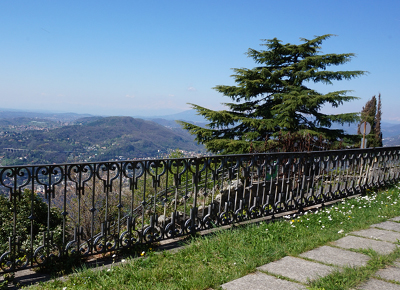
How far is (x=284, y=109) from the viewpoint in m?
19.8

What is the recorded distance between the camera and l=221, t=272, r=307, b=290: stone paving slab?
2.54 metres

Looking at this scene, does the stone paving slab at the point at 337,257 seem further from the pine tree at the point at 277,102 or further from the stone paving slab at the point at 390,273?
the pine tree at the point at 277,102

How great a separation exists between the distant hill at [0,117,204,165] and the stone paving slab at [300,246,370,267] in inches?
1964

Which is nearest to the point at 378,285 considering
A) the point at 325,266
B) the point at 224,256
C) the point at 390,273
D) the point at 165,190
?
the point at 390,273

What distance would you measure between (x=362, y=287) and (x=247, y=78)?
67.1ft

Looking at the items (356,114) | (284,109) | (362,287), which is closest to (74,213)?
(362,287)

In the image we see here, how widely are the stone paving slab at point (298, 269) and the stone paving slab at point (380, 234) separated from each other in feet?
4.42

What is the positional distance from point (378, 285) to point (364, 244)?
1.17 m

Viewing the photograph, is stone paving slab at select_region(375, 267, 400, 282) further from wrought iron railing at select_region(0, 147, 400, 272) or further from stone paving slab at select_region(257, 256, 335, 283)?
wrought iron railing at select_region(0, 147, 400, 272)

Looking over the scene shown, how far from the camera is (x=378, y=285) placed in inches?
99.9

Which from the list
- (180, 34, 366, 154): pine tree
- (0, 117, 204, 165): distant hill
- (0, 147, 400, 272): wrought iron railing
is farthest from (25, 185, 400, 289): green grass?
(0, 117, 204, 165): distant hill

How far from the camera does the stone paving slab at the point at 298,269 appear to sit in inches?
107

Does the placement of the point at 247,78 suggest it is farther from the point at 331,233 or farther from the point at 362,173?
the point at 331,233

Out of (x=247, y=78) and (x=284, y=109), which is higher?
(x=247, y=78)
